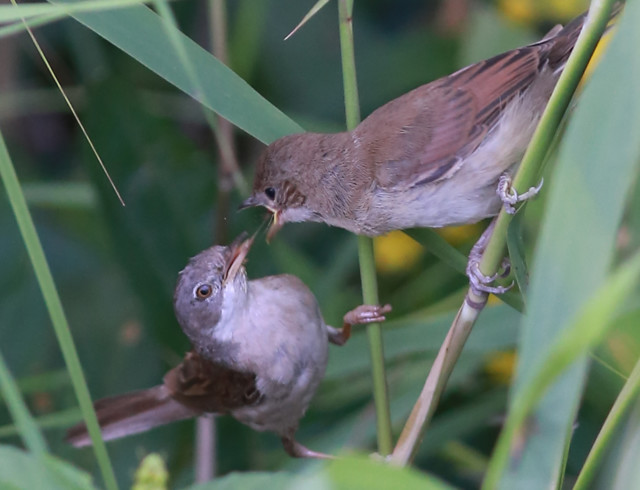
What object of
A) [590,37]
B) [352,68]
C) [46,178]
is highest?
[46,178]

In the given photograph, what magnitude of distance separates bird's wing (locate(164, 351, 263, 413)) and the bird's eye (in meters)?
0.19

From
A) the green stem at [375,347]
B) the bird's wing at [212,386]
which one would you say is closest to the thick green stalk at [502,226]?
the green stem at [375,347]

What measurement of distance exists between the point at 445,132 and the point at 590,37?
0.90 metres

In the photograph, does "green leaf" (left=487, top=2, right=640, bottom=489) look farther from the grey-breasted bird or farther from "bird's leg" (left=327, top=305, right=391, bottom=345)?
the grey-breasted bird

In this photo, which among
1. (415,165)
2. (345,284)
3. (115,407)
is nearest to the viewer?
(415,165)

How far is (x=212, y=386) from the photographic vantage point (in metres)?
2.41

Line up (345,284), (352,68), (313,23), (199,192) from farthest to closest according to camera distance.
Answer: (313,23)
(345,284)
(199,192)
(352,68)

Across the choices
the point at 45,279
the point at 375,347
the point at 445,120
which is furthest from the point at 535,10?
the point at 45,279

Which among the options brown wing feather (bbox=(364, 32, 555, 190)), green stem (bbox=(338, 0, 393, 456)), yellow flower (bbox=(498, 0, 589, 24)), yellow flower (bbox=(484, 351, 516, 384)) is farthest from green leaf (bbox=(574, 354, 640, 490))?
yellow flower (bbox=(498, 0, 589, 24))

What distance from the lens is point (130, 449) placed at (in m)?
3.21

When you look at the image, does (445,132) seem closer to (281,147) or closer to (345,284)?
(281,147)

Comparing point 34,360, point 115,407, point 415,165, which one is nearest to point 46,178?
point 34,360

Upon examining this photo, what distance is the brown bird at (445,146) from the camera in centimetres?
219

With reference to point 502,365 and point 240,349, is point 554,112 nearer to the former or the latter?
point 240,349
